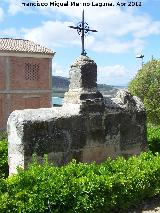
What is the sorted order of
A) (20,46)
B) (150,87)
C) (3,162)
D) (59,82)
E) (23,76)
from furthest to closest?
(59,82)
(20,46)
(23,76)
(150,87)
(3,162)

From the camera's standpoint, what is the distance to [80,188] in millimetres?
5734

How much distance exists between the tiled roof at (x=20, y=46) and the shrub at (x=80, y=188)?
902 inches

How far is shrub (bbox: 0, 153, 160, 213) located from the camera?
5320 mm

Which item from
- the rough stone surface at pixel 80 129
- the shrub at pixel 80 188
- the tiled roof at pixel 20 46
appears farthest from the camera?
the tiled roof at pixel 20 46

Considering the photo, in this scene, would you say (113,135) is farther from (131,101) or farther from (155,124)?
(155,124)

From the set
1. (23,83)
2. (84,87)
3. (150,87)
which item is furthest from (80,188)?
(23,83)

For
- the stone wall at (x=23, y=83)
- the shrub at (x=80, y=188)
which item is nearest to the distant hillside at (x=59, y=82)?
the stone wall at (x=23, y=83)

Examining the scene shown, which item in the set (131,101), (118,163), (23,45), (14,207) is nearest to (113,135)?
(131,101)

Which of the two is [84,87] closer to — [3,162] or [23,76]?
[3,162]

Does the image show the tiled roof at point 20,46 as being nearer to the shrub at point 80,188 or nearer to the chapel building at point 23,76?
the chapel building at point 23,76

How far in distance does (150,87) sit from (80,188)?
2072 cm

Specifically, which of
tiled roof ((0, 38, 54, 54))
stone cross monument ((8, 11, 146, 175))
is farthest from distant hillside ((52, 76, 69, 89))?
stone cross monument ((8, 11, 146, 175))

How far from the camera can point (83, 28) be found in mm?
9281

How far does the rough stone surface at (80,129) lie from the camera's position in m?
7.22
